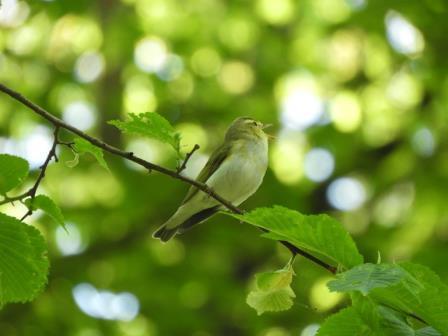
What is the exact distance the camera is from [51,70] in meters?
11.9

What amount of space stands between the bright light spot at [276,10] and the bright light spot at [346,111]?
149 cm

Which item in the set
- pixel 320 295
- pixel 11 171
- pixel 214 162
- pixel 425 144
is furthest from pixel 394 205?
pixel 11 171

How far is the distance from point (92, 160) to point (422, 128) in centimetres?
408

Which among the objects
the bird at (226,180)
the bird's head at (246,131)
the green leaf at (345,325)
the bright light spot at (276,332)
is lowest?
the green leaf at (345,325)

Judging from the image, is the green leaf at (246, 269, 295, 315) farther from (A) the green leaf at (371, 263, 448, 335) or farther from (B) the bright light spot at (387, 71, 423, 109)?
(B) the bright light spot at (387, 71, 423, 109)

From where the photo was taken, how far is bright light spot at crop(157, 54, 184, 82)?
1221 centimetres

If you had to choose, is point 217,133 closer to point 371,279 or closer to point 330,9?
point 330,9

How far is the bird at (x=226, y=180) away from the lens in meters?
5.84

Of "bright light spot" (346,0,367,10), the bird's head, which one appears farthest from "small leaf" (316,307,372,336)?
"bright light spot" (346,0,367,10)

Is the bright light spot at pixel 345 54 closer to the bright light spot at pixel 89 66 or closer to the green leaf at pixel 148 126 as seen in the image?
the bright light spot at pixel 89 66

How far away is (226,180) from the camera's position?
5855mm

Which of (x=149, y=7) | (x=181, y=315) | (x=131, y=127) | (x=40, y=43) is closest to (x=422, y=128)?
(x=181, y=315)

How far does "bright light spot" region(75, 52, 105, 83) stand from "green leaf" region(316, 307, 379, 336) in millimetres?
10572

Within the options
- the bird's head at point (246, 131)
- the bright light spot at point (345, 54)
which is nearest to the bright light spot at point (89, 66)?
the bright light spot at point (345, 54)
